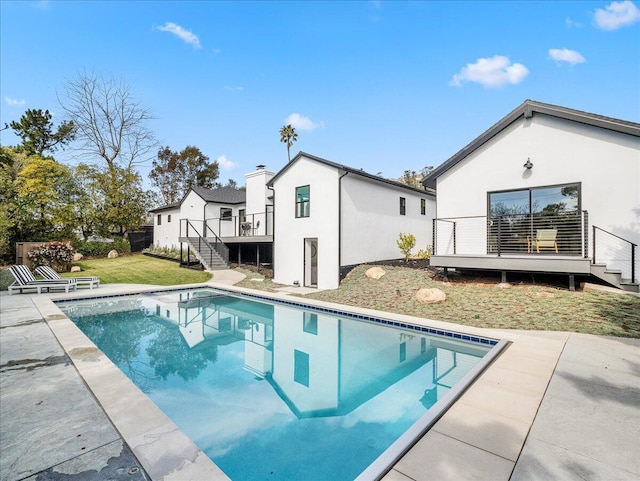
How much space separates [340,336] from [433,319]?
2473mm

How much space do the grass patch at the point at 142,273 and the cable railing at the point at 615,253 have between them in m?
15.9

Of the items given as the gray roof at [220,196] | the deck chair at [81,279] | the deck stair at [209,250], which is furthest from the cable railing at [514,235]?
the gray roof at [220,196]

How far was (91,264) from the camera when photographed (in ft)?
68.8

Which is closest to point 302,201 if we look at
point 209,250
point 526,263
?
point 209,250

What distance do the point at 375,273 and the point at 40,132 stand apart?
124ft

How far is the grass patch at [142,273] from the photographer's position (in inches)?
646

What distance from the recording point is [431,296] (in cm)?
991

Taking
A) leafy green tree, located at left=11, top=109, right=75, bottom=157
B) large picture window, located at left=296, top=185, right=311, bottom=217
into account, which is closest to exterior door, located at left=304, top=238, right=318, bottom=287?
large picture window, located at left=296, top=185, right=311, bottom=217

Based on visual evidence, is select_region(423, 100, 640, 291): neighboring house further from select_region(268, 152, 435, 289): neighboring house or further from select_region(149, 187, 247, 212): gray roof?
select_region(149, 187, 247, 212): gray roof

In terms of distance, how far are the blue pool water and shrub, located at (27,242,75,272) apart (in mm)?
9038

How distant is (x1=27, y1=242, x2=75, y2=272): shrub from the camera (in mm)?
17062

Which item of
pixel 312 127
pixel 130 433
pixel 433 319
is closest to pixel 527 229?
pixel 433 319

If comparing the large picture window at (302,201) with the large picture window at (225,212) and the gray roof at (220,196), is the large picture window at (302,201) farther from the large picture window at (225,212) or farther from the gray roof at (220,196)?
the large picture window at (225,212)

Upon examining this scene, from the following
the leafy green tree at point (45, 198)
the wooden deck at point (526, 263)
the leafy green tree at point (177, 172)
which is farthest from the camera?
the leafy green tree at point (177, 172)
